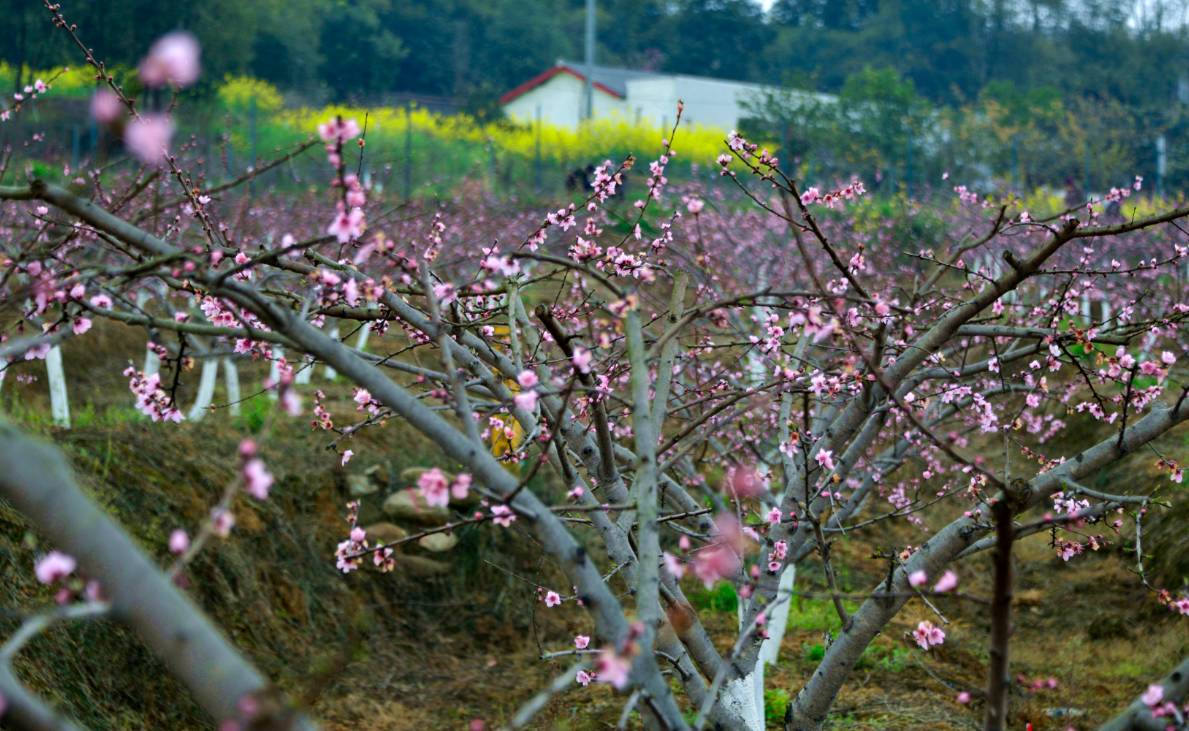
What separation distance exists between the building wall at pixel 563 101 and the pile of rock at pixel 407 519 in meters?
29.4

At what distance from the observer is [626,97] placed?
37281mm

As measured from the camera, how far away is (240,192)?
53.5ft

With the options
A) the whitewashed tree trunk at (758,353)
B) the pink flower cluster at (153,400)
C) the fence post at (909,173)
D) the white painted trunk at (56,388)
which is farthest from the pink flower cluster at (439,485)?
the fence post at (909,173)

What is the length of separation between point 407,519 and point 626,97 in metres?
30.6

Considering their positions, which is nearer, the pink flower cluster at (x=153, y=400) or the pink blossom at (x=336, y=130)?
the pink blossom at (x=336, y=130)

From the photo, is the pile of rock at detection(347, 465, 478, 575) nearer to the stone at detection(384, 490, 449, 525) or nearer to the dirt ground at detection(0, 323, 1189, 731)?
the stone at detection(384, 490, 449, 525)

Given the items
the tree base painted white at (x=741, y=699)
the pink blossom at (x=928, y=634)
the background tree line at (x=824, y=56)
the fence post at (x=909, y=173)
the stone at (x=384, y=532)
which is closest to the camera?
the pink blossom at (x=928, y=634)

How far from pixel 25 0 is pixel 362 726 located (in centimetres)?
2131

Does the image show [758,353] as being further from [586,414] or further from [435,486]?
[435,486]

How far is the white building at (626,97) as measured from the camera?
3491 centimetres

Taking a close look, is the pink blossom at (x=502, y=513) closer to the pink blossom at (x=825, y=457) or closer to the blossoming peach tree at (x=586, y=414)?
the blossoming peach tree at (x=586, y=414)

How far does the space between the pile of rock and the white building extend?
83.7 feet

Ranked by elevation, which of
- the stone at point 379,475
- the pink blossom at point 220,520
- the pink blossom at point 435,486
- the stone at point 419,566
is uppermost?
the pink blossom at point 220,520

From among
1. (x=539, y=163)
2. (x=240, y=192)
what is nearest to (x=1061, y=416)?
(x=240, y=192)
